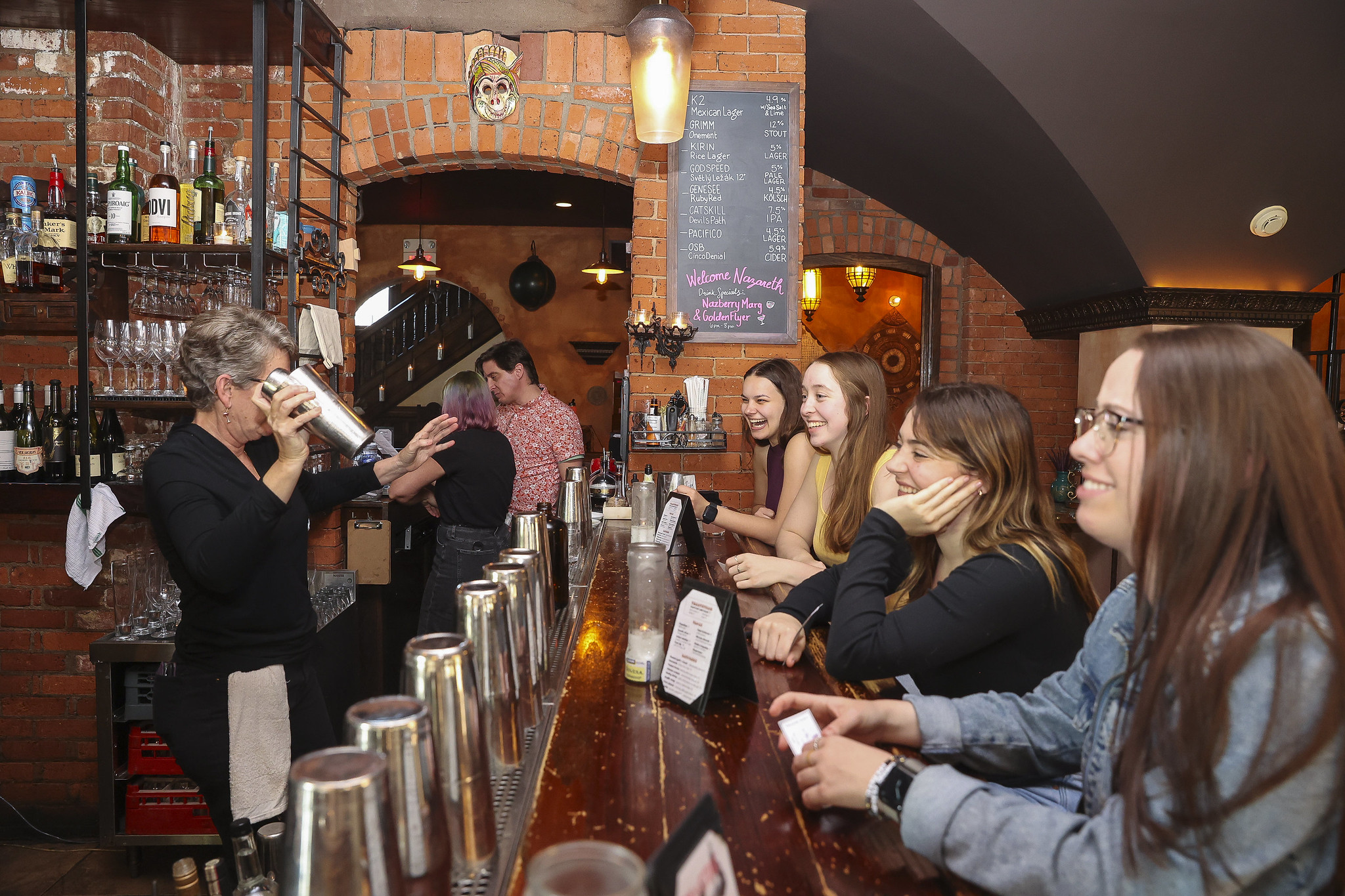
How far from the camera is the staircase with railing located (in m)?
9.42

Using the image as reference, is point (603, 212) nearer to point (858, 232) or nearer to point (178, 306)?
point (858, 232)

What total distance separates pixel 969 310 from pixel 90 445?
4.88 meters

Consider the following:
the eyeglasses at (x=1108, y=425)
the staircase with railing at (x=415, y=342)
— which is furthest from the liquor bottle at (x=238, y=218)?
the staircase with railing at (x=415, y=342)

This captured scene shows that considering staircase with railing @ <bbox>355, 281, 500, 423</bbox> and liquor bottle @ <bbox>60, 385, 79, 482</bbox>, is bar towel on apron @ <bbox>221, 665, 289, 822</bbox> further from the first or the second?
staircase with railing @ <bbox>355, 281, 500, 423</bbox>

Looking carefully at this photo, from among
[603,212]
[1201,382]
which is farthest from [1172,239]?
[603,212]

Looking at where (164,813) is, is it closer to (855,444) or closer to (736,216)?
Answer: (855,444)

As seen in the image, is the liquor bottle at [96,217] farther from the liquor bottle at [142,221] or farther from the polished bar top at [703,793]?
the polished bar top at [703,793]

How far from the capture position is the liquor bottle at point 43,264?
2.85 m

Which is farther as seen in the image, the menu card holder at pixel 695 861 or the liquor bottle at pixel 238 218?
the liquor bottle at pixel 238 218

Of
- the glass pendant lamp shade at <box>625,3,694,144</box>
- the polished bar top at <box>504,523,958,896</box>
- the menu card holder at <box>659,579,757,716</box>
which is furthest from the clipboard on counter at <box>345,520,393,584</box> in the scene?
the menu card holder at <box>659,579,757,716</box>

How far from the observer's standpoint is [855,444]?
2.42 meters

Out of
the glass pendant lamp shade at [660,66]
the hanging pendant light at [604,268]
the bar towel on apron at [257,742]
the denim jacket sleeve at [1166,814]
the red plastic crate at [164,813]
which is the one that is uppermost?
the hanging pendant light at [604,268]

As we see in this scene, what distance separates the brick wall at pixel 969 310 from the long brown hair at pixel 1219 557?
491cm

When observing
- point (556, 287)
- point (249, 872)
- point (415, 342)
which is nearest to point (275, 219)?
point (249, 872)
